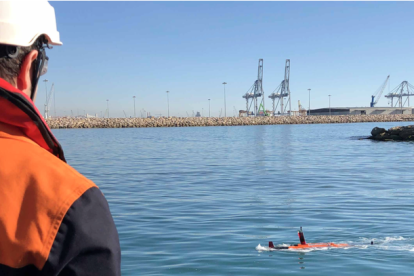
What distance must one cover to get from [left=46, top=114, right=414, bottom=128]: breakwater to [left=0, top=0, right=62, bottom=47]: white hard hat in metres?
89.4

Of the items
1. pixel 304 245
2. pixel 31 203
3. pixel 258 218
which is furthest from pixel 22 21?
pixel 258 218

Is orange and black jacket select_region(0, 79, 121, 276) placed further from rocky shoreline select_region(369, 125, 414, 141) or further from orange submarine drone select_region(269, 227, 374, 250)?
rocky shoreline select_region(369, 125, 414, 141)

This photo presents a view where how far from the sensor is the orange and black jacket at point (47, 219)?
3.50 ft

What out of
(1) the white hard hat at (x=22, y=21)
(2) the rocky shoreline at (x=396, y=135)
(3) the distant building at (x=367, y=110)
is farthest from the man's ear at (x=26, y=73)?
(3) the distant building at (x=367, y=110)

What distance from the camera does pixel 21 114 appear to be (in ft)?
3.73

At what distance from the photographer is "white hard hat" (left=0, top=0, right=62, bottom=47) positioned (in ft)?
4.00

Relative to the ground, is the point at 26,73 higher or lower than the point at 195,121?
higher

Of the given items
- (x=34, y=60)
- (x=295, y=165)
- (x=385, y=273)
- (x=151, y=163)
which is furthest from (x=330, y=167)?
(x=34, y=60)

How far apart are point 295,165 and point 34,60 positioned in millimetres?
20944

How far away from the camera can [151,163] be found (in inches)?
898

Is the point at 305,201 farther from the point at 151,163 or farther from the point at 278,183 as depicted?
the point at 151,163

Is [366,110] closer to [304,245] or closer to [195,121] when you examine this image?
[195,121]

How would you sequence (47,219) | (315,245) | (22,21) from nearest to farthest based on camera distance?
(47,219)
(22,21)
(315,245)

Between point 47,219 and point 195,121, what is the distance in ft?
339
